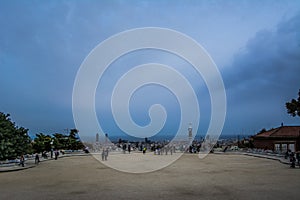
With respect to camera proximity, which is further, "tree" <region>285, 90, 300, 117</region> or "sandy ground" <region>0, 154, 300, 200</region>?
"tree" <region>285, 90, 300, 117</region>

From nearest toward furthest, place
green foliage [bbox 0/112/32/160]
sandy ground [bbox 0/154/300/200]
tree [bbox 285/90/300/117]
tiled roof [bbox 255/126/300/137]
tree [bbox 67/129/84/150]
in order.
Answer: sandy ground [bbox 0/154/300/200] → green foliage [bbox 0/112/32/160] → tree [bbox 285/90/300/117] → tiled roof [bbox 255/126/300/137] → tree [bbox 67/129/84/150]

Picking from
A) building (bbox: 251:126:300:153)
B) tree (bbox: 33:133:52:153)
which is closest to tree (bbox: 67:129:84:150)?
tree (bbox: 33:133:52:153)

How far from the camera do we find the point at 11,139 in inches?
953

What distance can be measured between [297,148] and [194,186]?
23276mm

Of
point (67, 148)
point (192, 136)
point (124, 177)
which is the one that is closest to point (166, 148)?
point (192, 136)

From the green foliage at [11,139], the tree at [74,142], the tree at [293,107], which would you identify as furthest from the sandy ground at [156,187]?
the tree at [74,142]

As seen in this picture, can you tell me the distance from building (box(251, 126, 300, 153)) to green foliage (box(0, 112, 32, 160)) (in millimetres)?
23855

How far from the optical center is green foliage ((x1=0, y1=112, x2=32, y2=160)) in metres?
23.1

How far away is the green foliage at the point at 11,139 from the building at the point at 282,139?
23.9m

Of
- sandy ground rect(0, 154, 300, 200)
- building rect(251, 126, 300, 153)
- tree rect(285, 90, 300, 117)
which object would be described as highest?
tree rect(285, 90, 300, 117)

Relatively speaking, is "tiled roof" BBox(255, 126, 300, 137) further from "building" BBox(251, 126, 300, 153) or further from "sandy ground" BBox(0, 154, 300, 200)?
"sandy ground" BBox(0, 154, 300, 200)

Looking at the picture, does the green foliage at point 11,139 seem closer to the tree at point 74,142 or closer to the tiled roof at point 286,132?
the tree at point 74,142

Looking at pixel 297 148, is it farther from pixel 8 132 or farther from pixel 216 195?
pixel 8 132

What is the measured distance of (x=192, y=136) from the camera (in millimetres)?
43812
